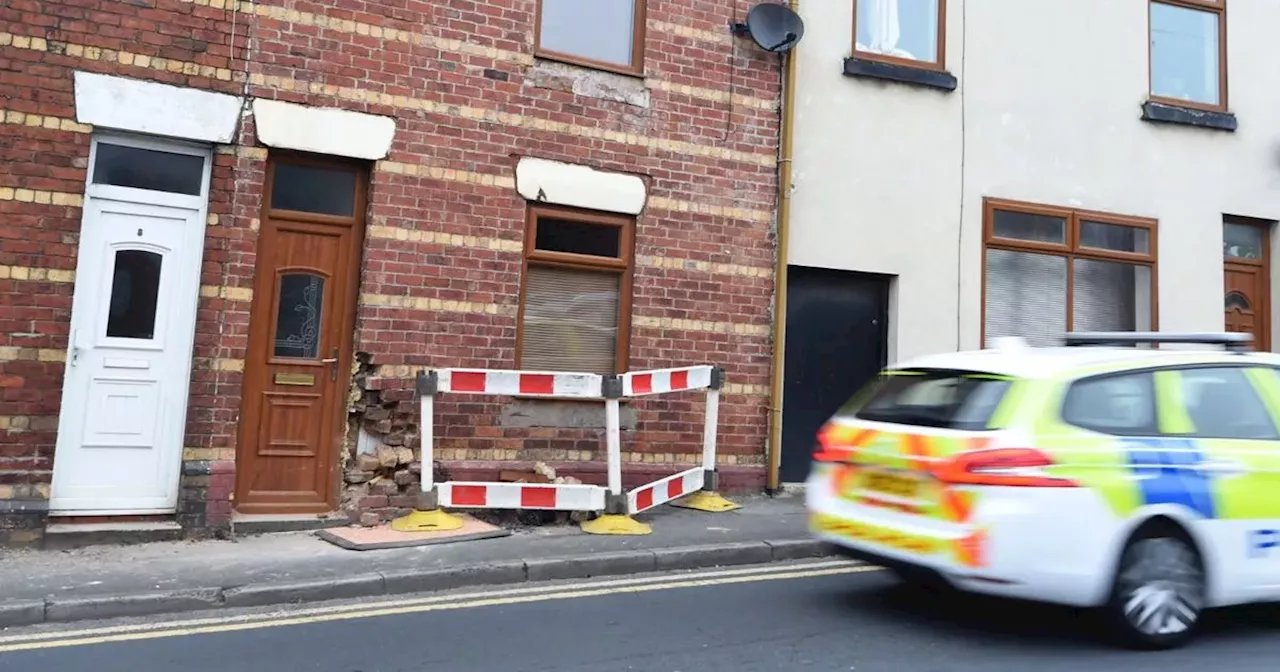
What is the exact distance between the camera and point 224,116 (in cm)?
750

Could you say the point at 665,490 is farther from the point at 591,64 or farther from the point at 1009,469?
the point at 591,64

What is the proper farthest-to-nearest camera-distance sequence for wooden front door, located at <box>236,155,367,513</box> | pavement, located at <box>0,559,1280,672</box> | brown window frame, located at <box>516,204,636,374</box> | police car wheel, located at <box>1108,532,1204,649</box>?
1. brown window frame, located at <box>516,204,636,374</box>
2. wooden front door, located at <box>236,155,367,513</box>
3. police car wheel, located at <box>1108,532,1204,649</box>
4. pavement, located at <box>0,559,1280,672</box>

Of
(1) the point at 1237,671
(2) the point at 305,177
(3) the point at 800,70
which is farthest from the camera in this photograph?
(3) the point at 800,70

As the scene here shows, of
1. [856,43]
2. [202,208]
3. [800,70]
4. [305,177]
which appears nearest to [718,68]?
[800,70]

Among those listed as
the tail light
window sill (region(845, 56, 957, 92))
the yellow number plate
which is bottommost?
the yellow number plate

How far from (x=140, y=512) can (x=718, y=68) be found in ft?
20.6

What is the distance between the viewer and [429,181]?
817cm

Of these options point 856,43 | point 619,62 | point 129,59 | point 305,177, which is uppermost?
point 856,43

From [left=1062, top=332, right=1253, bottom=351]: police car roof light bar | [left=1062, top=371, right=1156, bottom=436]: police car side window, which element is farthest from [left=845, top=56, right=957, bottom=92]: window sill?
[left=1062, top=371, right=1156, bottom=436]: police car side window

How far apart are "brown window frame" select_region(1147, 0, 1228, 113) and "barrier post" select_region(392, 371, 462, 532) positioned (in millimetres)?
8962

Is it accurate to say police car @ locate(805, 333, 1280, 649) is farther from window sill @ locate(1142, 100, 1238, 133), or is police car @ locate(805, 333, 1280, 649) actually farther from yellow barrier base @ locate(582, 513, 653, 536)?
window sill @ locate(1142, 100, 1238, 133)

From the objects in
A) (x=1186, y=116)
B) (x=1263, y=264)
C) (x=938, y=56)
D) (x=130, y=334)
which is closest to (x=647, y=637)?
(x=130, y=334)

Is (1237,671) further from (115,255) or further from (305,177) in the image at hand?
(115,255)

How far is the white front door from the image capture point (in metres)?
7.14
